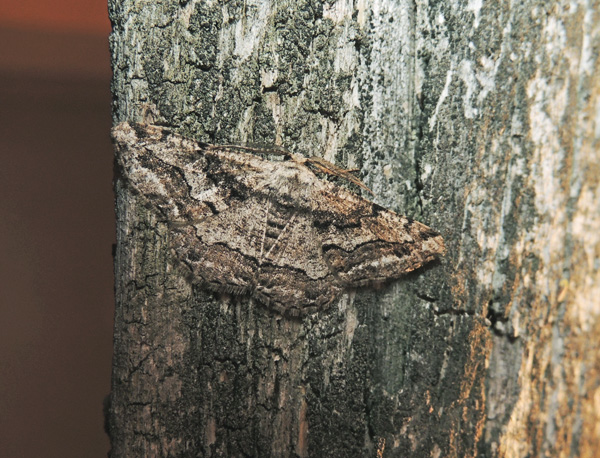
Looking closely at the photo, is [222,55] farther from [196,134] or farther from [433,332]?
[433,332]

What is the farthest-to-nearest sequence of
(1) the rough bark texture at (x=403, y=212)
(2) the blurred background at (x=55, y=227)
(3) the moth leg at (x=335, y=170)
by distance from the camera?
(2) the blurred background at (x=55, y=227), (3) the moth leg at (x=335, y=170), (1) the rough bark texture at (x=403, y=212)

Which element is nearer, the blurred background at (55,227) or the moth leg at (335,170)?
the moth leg at (335,170)

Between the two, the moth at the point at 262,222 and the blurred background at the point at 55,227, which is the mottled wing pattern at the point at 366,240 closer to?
the moth at the point at 262,222

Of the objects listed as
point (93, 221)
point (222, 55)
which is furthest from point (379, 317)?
point (93, 221)

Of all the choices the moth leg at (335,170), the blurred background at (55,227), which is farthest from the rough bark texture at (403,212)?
the blurred background at (55,227)

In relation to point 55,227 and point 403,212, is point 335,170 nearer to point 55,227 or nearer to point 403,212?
point 403,212
